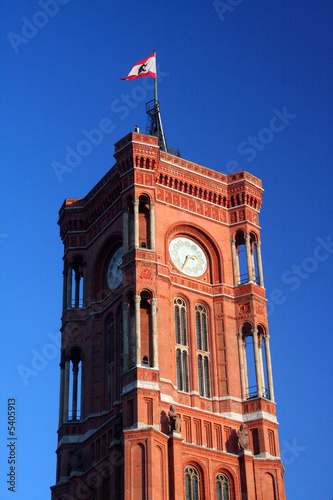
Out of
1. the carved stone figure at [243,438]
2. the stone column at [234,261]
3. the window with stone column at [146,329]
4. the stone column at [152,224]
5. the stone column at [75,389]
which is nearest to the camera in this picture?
the window with stone column at [146,329]

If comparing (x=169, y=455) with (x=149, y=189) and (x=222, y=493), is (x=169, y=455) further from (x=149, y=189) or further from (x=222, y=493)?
(x=149, y=189)

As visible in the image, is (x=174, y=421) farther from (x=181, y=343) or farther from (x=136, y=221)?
(x=136, y=221)

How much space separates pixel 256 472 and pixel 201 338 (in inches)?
354

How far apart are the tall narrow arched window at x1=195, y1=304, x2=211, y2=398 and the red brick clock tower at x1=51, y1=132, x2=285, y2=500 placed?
0.28 feet

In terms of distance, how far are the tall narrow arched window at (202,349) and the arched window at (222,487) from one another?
5.26 metres

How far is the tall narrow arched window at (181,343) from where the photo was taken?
2574 inches

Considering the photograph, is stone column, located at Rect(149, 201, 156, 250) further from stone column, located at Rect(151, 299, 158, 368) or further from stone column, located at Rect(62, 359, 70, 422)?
stone column, located at Rect(62, 359, 70, 422)

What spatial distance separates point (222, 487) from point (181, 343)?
8.91 metres

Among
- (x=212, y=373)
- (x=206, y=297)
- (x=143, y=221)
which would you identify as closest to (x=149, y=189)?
(x=143, y=221)

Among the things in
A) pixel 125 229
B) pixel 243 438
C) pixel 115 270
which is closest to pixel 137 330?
pixel 125 229

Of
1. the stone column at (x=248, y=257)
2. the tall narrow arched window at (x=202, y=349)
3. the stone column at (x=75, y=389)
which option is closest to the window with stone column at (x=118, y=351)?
the stone column at (x=75, y=389)

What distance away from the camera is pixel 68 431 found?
220ft

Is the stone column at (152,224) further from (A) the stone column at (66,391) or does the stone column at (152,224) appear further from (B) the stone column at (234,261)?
(A) the stone column at (66,391)

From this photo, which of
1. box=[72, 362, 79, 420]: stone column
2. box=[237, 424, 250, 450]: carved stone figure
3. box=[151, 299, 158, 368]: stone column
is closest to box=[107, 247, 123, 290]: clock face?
box=[151, 299, 158, 368]: stone column
